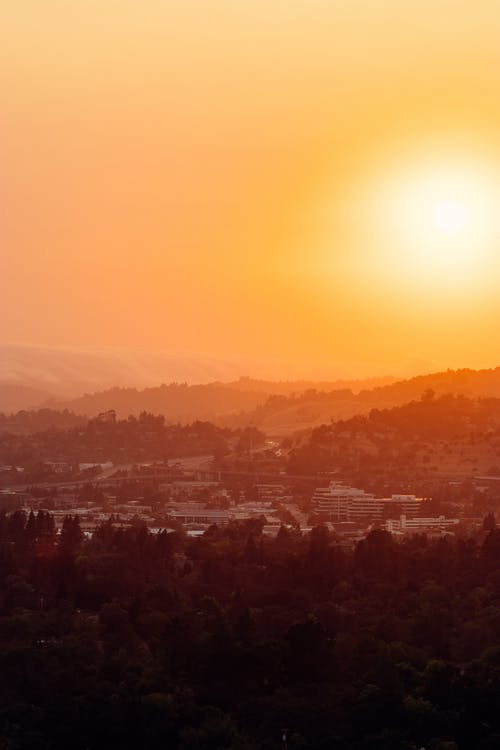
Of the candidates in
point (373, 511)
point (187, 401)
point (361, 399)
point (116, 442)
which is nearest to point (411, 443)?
point (373, 511)

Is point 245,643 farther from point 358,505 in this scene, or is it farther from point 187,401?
point 187,401

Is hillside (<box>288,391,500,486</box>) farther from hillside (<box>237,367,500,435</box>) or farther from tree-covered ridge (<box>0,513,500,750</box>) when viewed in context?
tree-covered ridge (<box>0,513,500,750</box>)

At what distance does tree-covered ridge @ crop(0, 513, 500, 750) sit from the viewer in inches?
925

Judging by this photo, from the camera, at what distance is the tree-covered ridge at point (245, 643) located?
23.5 metres

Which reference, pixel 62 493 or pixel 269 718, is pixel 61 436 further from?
pixel 269 718

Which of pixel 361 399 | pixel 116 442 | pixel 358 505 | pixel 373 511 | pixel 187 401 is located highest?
pixel 187 401

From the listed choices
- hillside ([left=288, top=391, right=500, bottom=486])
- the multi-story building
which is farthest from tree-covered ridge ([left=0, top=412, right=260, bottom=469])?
the multi-story building

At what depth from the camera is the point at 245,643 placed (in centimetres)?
2653

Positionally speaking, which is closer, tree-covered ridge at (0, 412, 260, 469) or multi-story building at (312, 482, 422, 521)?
multi-story building at (312, 482, 422, 521)

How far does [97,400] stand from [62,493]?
45049 millimetres

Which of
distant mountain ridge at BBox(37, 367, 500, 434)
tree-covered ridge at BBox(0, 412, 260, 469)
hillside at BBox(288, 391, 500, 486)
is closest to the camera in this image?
hillside at BBox(288, 391, 500, 486)

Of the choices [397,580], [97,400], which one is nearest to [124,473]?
[397,580]

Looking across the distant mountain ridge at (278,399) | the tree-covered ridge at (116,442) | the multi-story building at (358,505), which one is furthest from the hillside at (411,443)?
the distant mountain ridge at (278,399)

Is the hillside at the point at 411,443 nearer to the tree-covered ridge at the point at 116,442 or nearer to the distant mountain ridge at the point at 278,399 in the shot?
the tree-covered ridge at the point at 116,442
